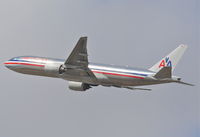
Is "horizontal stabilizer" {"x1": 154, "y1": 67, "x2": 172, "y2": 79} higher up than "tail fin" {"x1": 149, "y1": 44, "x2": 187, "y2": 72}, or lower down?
lower down

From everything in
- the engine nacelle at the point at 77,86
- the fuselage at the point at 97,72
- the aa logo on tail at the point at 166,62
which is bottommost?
the engine nacelle at the point at 77,86

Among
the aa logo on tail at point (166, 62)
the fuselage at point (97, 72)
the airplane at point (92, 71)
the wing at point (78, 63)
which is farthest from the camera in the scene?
the aa logo on tail at point (166, 62)

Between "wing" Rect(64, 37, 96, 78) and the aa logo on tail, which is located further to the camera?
the aa logo on tail

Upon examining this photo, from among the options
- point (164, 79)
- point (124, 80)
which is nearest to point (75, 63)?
point (124, 80)

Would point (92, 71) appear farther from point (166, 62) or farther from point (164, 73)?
point (164, 73)

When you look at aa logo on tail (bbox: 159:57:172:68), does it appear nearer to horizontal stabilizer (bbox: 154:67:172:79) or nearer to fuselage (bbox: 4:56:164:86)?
fuselage (bbox: 4:56:164:86)

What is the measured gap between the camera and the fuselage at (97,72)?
203 ft

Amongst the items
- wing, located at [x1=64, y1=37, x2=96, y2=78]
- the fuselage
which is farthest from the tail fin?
wing, located at [x1=64, y1=37, x2=96, y2=78]

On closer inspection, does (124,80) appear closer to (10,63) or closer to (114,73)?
(114,73)

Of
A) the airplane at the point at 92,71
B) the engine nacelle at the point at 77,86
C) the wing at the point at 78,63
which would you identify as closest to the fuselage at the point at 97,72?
the airplane at the point at 92,71

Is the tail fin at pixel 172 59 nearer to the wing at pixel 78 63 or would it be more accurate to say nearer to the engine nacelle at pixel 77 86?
the wing at pixel 78 63

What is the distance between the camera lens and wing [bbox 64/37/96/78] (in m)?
61.2

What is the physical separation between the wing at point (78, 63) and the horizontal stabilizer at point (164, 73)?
10.1 m

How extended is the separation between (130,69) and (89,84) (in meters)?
8.71
